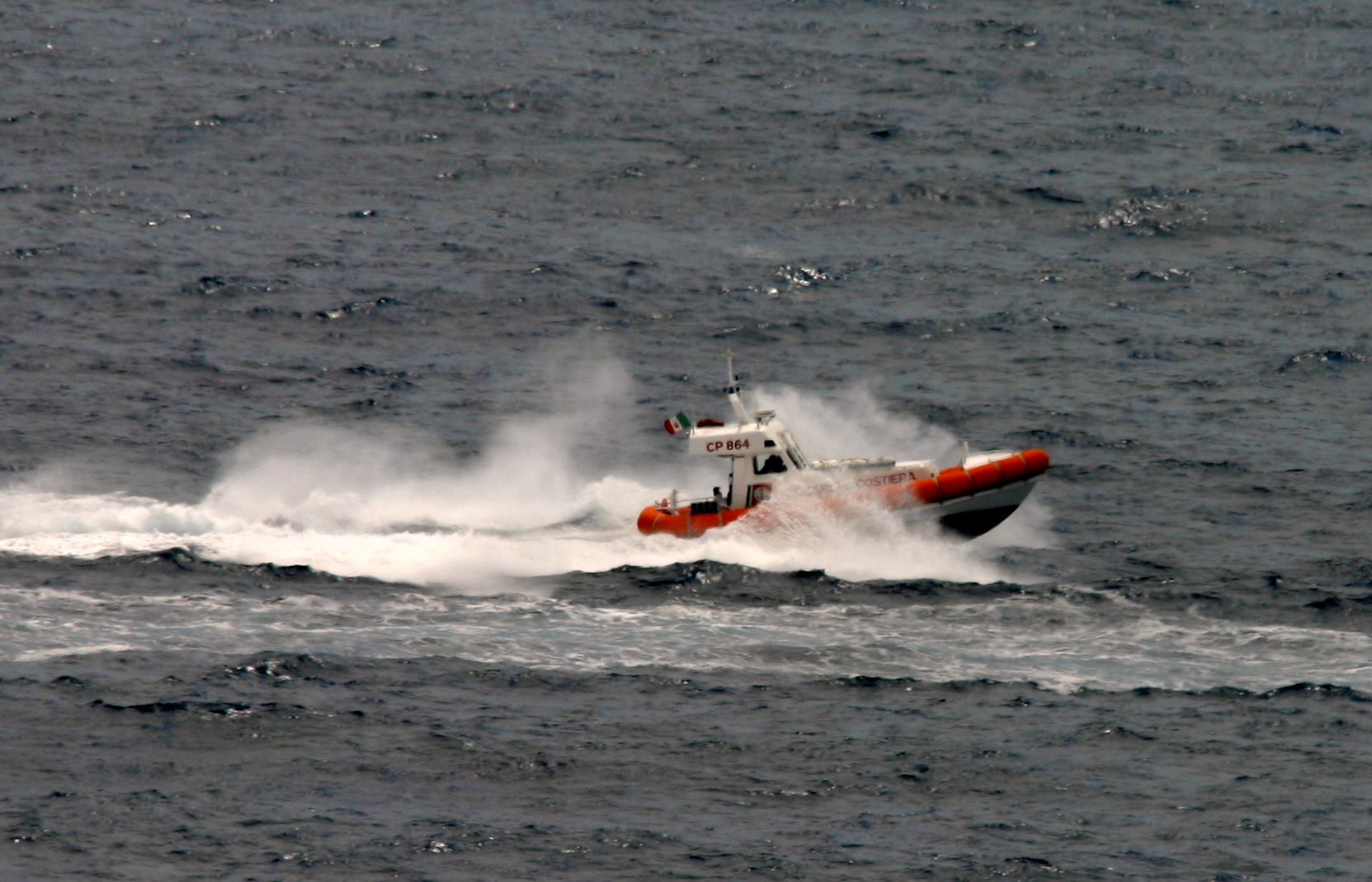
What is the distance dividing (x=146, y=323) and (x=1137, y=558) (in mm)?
26588

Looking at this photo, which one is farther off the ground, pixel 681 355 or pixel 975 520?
pixel 681 355

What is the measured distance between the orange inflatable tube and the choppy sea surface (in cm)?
48

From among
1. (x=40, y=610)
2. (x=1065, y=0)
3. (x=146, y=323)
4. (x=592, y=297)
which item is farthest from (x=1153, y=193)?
(x=40, y=610)

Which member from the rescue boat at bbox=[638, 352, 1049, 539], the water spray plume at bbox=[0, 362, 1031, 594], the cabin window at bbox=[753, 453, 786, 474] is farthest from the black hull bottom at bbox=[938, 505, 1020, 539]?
Result: the cabin window at bbox=[753, 453, 786, 474]

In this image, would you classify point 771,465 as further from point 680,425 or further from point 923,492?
point 923,492

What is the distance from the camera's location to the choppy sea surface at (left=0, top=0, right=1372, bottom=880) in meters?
28.6

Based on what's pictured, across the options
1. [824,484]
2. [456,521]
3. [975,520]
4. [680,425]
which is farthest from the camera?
[456,521]

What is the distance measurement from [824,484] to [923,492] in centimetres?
189

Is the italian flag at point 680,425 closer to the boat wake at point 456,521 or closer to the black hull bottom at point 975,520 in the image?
the boat wake at point 456,521

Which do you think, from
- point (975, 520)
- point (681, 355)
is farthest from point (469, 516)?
point (681, 355)

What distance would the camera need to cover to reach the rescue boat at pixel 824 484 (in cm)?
3369

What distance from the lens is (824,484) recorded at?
34.2 metres

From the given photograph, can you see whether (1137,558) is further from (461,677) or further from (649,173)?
(649,173)

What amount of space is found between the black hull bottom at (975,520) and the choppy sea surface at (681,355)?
0.41 m
